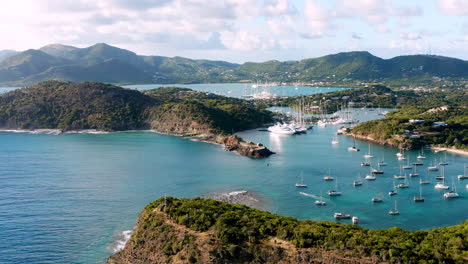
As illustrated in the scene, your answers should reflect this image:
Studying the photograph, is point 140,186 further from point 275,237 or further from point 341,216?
point 275,237

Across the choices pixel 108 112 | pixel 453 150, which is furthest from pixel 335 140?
pixel 108 112

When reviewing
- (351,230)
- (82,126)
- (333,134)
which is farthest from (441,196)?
(82,126)

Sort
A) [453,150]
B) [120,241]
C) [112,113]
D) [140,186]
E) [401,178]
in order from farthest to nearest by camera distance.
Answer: [112,113]
[453,150]
[401,178]
[140,186]
[120,241]

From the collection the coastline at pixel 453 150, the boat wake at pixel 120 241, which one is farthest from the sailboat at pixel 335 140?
the boat wake at pixel 120 241

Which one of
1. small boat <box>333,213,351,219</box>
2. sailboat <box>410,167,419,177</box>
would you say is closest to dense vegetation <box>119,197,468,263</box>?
small boat <box>333,213,351,219</box>

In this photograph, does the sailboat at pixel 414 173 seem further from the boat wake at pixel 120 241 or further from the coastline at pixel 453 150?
the boat wake at pixel 120 241

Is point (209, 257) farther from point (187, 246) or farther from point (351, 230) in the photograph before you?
point (351, 230)
